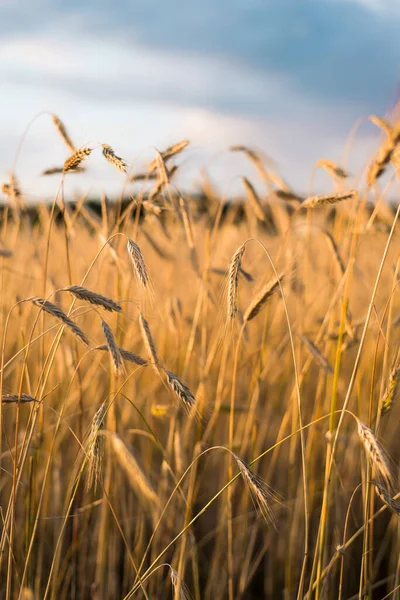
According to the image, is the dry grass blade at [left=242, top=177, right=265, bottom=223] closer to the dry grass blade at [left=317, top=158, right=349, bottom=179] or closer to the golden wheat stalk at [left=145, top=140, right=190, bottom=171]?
the dry grass blade at [left=317, top=158, right=349, bottom=179]

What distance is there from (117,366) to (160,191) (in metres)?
0.81

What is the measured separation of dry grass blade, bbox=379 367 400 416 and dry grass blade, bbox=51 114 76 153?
1.02 m

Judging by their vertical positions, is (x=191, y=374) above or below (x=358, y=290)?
below

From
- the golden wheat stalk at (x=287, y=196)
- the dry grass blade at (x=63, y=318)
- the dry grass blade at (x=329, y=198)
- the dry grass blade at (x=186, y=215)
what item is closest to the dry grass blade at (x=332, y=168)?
the golden wheat stalk at (x=287, y=196)

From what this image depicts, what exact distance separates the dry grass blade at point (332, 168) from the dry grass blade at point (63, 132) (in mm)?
760

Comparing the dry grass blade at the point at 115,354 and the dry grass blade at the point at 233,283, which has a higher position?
the dry grass blade at the point at 233,283

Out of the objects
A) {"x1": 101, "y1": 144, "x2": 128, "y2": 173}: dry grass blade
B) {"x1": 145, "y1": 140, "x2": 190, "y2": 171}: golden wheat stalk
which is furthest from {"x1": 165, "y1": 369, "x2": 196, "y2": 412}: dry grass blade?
{"x1": 145, "y1": 140, "x2": 190, "y2": 171}: golden wheat stalk

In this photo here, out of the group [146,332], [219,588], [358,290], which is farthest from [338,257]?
[358,290]

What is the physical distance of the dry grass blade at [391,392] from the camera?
1329mm

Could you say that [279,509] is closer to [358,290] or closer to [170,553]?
[170,553]

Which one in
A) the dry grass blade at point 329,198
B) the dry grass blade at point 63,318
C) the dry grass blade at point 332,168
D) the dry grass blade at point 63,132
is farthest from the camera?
the dry grass blade at point 332,168

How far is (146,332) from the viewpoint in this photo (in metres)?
1.33

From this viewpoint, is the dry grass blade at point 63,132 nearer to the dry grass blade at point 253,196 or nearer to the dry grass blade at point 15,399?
the dry grass blade at point 253,196

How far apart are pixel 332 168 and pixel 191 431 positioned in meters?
1.10
